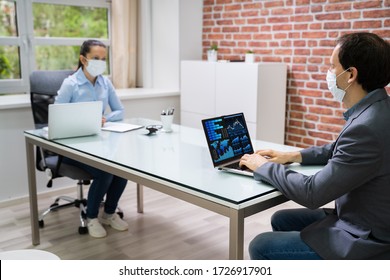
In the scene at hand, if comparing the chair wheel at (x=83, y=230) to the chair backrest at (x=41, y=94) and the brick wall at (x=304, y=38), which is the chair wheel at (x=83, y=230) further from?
the brick wall at (x=304, y=38)

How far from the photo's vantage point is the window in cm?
389

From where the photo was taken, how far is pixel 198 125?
4230 mm

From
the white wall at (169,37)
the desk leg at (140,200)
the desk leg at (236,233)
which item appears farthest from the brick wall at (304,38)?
the desk leg at (236,233)

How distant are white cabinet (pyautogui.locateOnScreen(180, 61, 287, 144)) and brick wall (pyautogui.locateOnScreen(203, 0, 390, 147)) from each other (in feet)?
0.45

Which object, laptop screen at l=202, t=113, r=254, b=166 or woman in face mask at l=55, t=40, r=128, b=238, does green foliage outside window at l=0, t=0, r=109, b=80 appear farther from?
laptop screen at l=202, t=113, r=254, b=166

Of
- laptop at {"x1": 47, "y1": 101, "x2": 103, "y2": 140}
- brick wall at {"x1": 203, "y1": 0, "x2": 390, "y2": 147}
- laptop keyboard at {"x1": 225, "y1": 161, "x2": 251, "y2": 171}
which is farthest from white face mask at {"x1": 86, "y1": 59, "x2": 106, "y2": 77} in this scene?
brick wall at {"x1": 203, "y1": 0, "x2": 390, "y2": 147}

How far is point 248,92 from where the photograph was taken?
367 centimetres

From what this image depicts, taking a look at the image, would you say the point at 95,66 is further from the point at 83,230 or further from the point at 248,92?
the point at 248,92

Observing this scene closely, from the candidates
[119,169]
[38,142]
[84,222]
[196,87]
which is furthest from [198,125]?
[119,169]

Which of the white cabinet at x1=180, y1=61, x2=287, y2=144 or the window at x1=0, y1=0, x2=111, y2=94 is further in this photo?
the window at x1=0, y1=0, x2=111, y2=94

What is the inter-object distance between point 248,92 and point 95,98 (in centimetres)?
127

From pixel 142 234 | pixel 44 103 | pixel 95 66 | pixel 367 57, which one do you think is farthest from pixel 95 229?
pixel 367 57

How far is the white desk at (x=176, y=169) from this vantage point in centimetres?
156
